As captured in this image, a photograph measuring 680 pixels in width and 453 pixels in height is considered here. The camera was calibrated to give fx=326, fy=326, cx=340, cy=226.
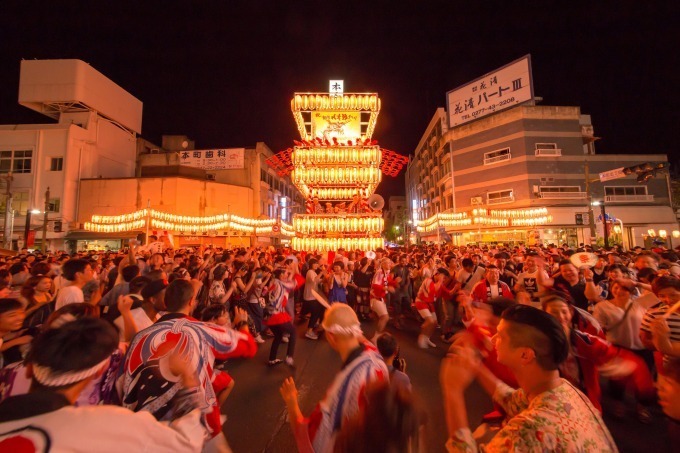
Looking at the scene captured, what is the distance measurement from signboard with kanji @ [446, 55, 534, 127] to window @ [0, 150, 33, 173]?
40.9m

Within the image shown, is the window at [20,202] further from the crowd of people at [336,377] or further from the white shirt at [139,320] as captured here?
the white shirt at [139,320]

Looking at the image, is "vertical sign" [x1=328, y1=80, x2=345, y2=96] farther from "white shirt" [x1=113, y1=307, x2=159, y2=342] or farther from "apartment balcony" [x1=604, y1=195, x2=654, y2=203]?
"apartment balcony" [x1=604, y1=195, x2=654, y2=203]

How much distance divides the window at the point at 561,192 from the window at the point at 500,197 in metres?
2.39

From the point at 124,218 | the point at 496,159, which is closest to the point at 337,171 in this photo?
the point at 124,218

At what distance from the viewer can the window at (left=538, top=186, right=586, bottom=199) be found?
95.2 feet

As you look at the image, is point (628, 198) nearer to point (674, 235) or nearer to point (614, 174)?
point (674, 235)

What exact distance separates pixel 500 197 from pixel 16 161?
44633 mm

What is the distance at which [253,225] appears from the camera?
93.0 feet

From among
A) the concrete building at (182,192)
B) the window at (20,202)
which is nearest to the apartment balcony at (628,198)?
the concrete building at (182,192)

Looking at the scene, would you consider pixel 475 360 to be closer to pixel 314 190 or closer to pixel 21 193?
pixel 314 190

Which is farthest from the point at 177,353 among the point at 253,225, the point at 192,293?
the point at 253,225

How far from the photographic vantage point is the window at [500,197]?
30341 mm

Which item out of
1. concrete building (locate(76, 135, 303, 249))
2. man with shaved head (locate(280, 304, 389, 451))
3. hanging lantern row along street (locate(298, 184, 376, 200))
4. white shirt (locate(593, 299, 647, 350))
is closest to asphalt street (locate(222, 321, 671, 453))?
white shirt (locate(593, 299, 647, 350))

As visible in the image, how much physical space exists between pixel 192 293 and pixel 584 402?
283 cm
